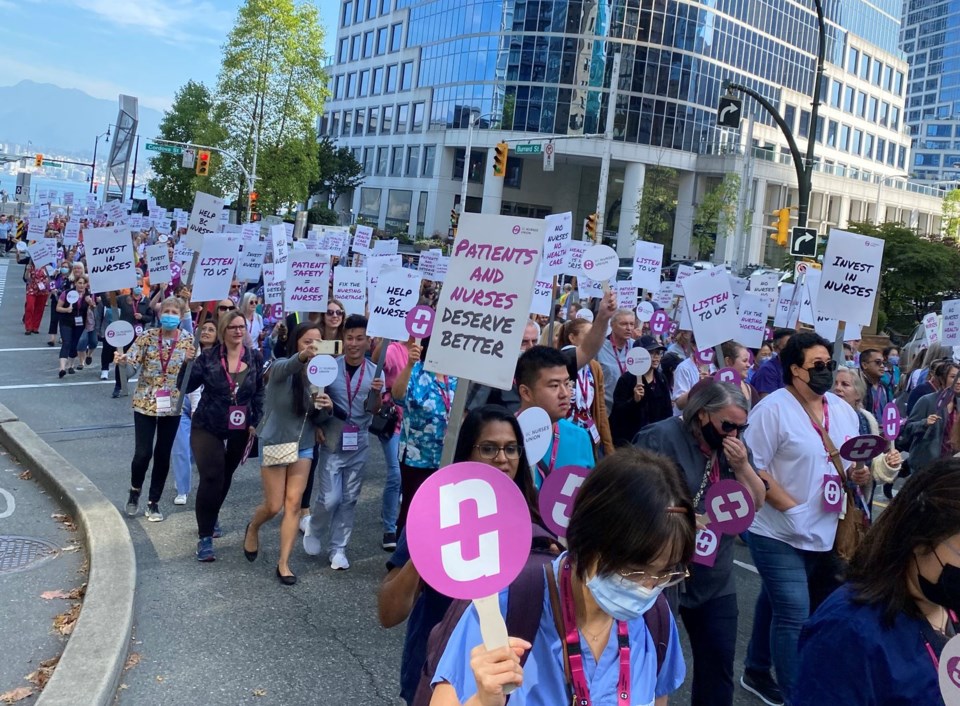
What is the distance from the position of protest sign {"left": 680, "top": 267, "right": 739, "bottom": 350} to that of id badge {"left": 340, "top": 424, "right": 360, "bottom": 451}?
9.15ft

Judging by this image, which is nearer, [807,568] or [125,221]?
[807,568]

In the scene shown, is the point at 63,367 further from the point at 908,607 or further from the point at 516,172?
the point at 516,172

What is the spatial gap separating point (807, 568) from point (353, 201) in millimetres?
82520

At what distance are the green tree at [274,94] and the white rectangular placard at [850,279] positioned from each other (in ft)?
140

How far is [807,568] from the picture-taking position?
15.6 feet

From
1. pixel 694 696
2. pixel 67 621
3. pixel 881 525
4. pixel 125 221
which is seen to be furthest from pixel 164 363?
pixel 125 221

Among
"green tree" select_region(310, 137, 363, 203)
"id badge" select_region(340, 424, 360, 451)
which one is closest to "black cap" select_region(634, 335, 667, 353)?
"id badge" select_region(340, 424, 360, 451)

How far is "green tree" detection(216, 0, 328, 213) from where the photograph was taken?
45.2m

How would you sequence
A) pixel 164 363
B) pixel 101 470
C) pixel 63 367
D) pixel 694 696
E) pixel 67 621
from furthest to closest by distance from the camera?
pixel 63 367, pixel 101 470, pixel 164 363, pixel 67 621, pixel 694 696

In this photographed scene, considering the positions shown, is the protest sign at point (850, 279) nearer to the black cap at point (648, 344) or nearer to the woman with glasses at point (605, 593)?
the black cap at point (648, 344)

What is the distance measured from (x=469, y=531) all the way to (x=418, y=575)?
94cm

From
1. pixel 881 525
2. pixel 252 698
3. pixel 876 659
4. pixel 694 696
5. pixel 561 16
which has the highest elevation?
pixel 561 16

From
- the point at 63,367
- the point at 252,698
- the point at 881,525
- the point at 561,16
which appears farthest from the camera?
the point at 561,16

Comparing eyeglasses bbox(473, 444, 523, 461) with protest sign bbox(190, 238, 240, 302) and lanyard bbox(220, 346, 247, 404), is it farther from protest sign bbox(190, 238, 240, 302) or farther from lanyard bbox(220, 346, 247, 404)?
protest sign bbox(190, 238, 240, 302)
